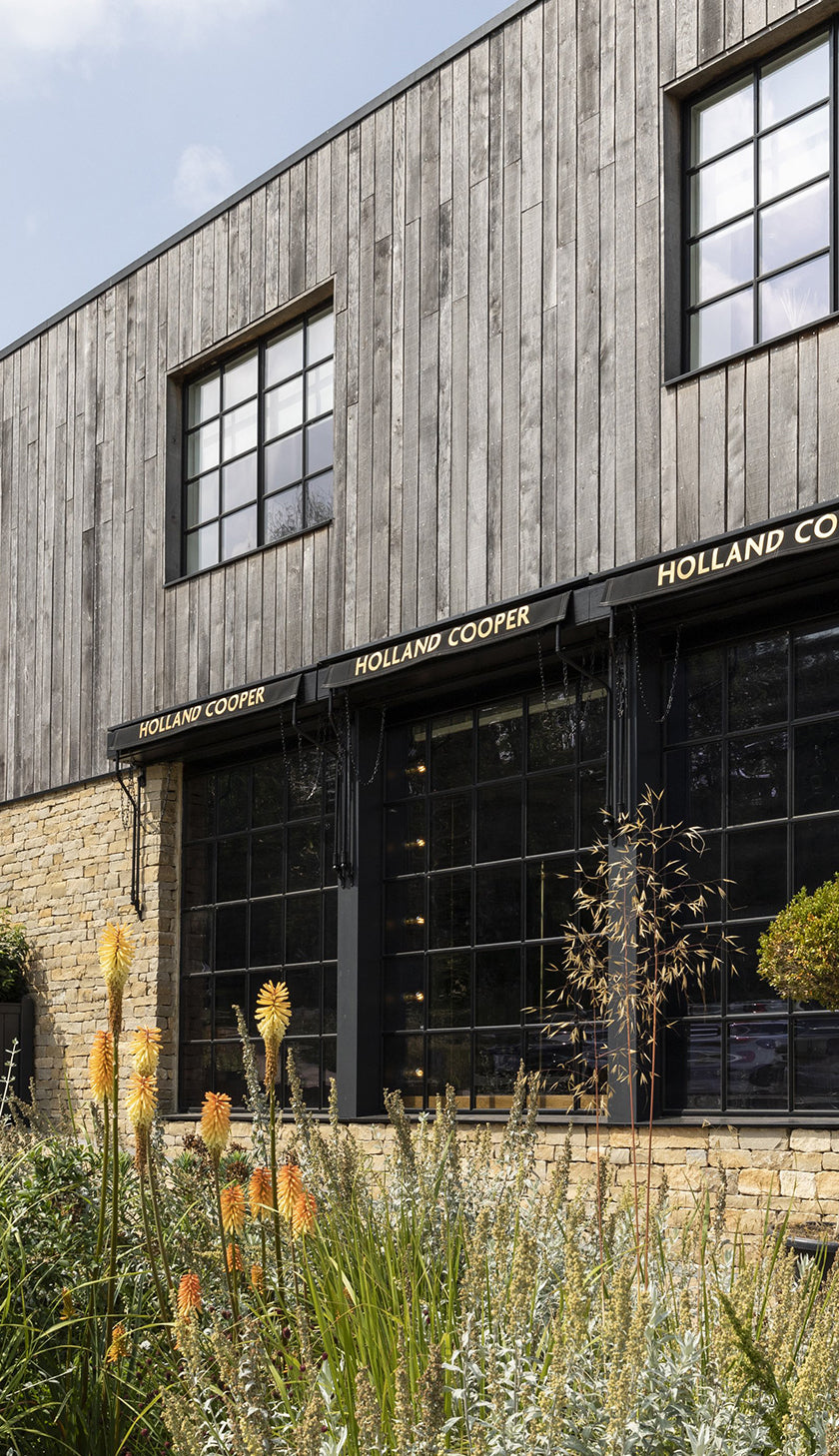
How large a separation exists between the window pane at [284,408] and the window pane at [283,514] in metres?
0.47

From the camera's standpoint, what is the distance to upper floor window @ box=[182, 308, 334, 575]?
11.4 meters

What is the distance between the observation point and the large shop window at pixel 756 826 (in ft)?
25.4

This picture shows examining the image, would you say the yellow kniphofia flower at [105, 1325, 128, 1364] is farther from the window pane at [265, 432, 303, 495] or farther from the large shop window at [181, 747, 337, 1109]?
Result: the window pane at [265, 432, 303, 495]

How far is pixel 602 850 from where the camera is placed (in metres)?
8.92

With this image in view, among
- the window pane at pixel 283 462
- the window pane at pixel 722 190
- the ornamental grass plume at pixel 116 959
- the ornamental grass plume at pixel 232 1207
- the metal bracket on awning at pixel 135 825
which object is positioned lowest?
the ornamental grass plume at pixel 232 1207

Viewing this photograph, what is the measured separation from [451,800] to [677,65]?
4.31m

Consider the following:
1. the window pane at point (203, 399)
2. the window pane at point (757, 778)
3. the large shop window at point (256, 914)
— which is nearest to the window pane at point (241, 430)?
the window pane at point (203, 399)

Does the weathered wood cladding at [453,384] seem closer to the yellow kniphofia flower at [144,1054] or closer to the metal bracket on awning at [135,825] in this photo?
the metal bracket on awning at [135,825]

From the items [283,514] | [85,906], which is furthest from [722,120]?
[85,906]

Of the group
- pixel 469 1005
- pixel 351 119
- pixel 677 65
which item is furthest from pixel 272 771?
pixel 677 65

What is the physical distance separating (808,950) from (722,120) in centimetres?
454

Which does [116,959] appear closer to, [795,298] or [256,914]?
[795,298]

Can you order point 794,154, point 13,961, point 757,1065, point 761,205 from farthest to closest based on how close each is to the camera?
point 13,961 → point 761,205 → point 794,154 → point 757,1065

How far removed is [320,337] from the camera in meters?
11.5
